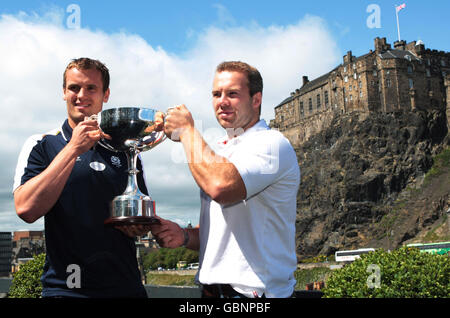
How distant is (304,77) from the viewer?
318 feet

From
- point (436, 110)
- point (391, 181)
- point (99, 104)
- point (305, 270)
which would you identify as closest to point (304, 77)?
point (436, 110)

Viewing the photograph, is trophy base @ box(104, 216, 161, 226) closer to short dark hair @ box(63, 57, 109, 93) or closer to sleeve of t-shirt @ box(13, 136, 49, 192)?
sleeve of t-shirt @ box(13, 136, 49, 192)

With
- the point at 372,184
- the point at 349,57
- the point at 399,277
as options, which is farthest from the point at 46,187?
the point at 349,57

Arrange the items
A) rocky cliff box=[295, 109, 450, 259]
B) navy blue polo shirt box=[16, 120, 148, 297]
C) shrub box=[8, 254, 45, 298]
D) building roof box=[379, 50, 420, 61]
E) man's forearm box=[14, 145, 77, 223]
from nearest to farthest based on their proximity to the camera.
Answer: man's forearm box=[14, 145, 77, 223]
navy blue polo shirt box=[16, 120, 148, 297]
shrub box=[8, 254, 45, 298]
rocky cliff box=[295, 109, 450, 259]
building roof box=[379, 50, 420, 61]

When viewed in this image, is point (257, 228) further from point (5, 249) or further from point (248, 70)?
point (5, 249)

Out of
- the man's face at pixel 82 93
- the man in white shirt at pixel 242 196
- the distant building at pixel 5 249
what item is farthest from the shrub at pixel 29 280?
the distant building at pixel 5 249

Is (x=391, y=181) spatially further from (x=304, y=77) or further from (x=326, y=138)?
(x=304, y=77)

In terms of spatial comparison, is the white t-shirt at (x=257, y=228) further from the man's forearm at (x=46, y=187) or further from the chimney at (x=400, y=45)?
the chimney at (x=400, y=45)

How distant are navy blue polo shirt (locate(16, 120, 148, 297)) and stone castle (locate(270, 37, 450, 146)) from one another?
77.7 metres

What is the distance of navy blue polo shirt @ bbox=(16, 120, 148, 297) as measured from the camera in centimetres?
317

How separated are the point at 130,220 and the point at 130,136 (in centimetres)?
58

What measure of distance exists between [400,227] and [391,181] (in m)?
9.45

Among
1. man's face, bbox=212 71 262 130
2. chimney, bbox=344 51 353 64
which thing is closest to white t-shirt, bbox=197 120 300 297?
man's face, bbox=212 71 262 130

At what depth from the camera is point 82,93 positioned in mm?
3350
